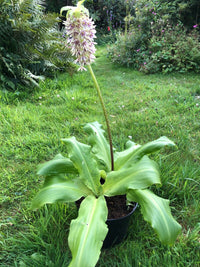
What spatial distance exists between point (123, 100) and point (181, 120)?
44.7 inches

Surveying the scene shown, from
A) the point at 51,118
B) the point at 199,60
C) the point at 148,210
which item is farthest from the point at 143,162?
the point at 199,60

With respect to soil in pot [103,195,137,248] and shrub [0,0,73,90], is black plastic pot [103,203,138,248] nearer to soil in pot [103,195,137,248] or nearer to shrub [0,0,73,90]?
soil in pot [103,195,137,248]

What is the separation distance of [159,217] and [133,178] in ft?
0.91

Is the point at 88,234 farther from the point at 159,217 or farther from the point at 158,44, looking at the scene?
the point at 158,44

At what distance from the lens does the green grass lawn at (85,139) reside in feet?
4.79

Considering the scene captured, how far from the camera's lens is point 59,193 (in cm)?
141

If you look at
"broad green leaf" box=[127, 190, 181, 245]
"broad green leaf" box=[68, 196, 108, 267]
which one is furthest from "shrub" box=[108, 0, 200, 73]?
"broad green leaf" box=[68, 196, 108, 267]

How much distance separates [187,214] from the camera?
5.65 ft

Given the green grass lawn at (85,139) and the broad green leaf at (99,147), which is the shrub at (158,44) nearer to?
the green grass lawn at (85,139)

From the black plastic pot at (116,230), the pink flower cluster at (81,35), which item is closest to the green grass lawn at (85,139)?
the black plastic pot at (116,230)

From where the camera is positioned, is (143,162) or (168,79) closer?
(143,162)

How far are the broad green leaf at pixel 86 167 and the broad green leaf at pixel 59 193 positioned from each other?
0.08m

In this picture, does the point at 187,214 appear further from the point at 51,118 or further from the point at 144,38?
the point at 144,38

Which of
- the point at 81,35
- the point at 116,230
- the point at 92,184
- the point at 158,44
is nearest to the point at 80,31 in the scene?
the point at 81,35
